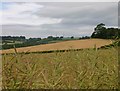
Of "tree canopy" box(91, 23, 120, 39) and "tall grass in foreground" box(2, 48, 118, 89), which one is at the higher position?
"tree canopy" box(91, 23, 120, 39)

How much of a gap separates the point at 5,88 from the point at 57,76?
1.97 ft

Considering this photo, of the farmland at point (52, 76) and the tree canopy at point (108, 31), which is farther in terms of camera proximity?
the tree canopy at point (108, 31)

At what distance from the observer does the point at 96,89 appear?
3.05 m

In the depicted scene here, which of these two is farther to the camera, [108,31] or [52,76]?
[108,31]

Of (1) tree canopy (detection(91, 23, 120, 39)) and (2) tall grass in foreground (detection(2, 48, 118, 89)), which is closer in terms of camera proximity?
(2) tall grass in foreground (detection(2, 48, 118, 89))

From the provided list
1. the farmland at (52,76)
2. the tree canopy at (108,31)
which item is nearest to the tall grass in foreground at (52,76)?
the farmland at (52,76)

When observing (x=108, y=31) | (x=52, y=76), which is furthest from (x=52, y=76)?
(x=108, y=31)

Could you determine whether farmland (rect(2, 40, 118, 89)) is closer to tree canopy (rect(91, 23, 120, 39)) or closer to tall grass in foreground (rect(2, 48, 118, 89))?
tall grass in foreground (rect(2, 48, 118, 89))

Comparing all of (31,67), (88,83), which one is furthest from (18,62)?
(88,83)

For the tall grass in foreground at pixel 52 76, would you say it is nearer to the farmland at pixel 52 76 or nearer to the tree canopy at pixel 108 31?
the farmland at pixel 52 76

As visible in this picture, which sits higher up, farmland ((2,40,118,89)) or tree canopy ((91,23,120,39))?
tree canopy ((91,23,120,39))

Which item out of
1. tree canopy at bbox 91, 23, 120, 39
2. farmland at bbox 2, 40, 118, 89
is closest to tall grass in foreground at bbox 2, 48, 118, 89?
farmland at bbox 2, 40, 118, 89

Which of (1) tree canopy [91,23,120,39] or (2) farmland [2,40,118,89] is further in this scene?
(1) tree canopy [91,23,120,39]

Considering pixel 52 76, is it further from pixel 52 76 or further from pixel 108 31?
pixel 108 31
